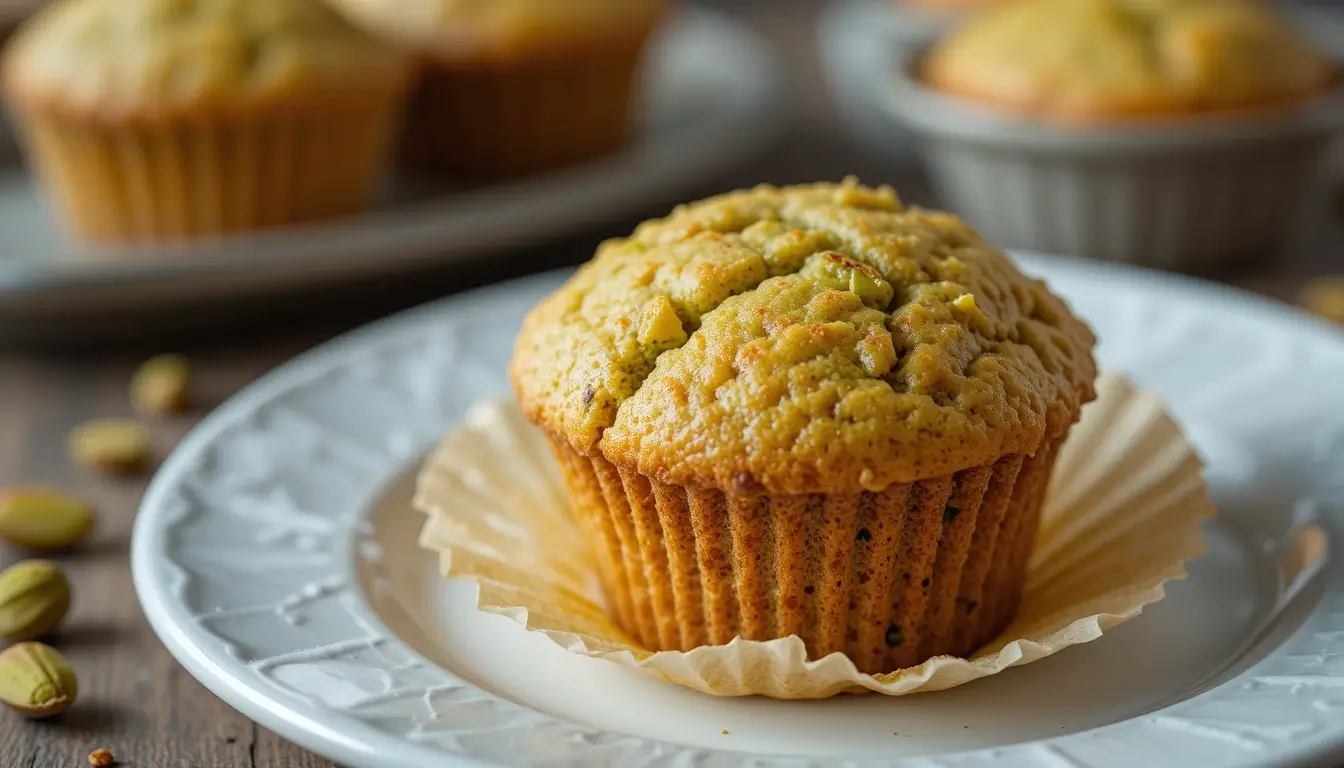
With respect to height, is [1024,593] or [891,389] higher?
[891,389]


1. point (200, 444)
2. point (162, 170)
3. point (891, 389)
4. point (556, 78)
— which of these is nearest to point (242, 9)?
point (162, 170)

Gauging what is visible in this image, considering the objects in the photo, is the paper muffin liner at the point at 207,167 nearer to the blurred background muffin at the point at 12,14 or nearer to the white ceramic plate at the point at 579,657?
the white ceramic plate at the point at 579,657

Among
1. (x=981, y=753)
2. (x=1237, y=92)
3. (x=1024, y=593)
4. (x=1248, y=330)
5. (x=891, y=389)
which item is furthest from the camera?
(x=1237, y=92)

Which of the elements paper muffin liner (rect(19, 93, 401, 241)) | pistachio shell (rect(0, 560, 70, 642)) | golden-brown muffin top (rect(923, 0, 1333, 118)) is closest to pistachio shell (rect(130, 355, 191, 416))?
paper muffin liner (rect(19, 93, 401, 241))

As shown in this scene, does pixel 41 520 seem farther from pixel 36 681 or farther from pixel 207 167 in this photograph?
pixel 207 167

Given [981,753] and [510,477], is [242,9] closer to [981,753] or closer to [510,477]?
[510,477]

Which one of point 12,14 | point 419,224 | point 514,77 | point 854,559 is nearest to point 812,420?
point 854,559
